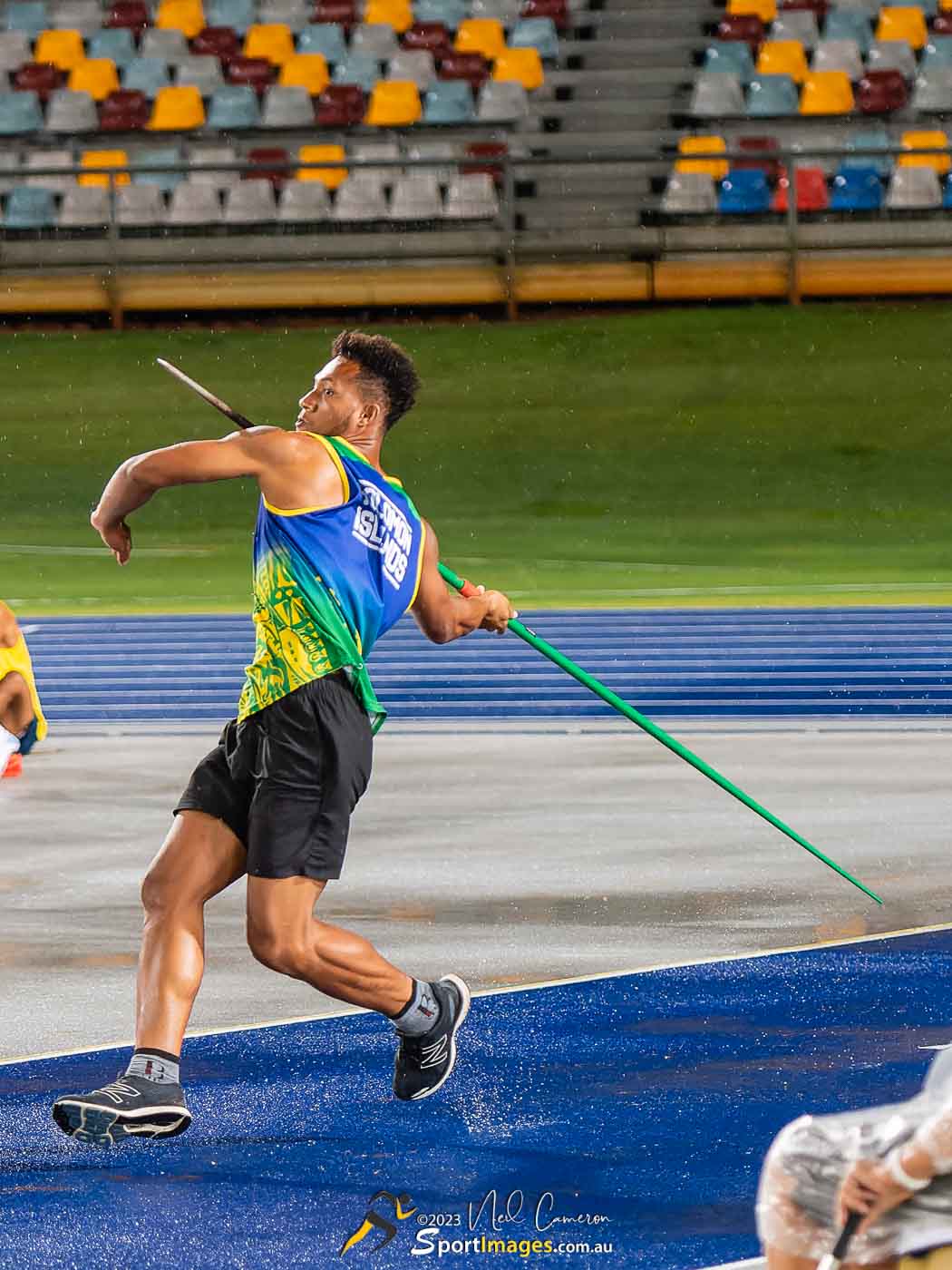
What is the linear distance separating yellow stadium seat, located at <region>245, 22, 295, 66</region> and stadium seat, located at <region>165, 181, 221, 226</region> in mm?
3577

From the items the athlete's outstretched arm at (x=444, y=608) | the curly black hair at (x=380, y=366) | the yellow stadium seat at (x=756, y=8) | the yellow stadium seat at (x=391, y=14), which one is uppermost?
the curly black hair at (x=380, y=366)

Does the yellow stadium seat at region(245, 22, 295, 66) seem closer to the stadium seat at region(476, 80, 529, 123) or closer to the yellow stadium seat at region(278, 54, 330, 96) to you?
the yellow stadium seat at region(278, 54, 330, 96)

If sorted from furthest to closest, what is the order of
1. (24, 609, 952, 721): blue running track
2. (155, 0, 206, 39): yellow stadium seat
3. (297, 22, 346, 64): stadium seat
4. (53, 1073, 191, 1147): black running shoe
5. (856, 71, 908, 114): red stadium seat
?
(155, 0, 206, 39): yellow stadium seat < (297, 22, 346, 64): stadium seat < (856, 71, 908, 114): red stadium seat < (24, 609, 952, 721): blue running track < (53, 1073, 191, 1147): black running shoe

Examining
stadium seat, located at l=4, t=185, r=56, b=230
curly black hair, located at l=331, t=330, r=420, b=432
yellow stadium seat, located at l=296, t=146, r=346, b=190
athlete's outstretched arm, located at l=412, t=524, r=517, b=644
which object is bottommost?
stadium seat, located at l=4, t=185, r=56, b=230

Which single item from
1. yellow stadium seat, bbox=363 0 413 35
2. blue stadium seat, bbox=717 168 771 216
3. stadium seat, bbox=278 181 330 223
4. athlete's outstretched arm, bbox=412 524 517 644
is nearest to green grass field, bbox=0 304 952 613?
blue stadium seat, bbox=717 168 771 216

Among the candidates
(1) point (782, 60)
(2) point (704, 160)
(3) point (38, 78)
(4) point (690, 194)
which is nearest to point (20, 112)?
(3) point (38, 78)

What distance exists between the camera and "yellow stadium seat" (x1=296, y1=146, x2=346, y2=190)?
22828 millimetres

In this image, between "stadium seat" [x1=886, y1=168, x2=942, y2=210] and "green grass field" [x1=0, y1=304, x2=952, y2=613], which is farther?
"stadium seat" [x1=886, y1=168, x2=942, y2=210]

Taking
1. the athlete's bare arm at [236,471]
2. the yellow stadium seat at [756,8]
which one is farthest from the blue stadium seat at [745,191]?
the athlete's bare arm at [236,471]

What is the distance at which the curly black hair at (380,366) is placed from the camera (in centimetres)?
536

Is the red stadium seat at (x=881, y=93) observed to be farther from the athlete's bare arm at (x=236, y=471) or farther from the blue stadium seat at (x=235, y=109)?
the athlete's bare arm at (x=236, y=471)

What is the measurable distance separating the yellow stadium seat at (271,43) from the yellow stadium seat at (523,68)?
101 inches

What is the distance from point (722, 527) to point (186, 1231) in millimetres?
14304

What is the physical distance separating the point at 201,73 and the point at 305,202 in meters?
3.81
